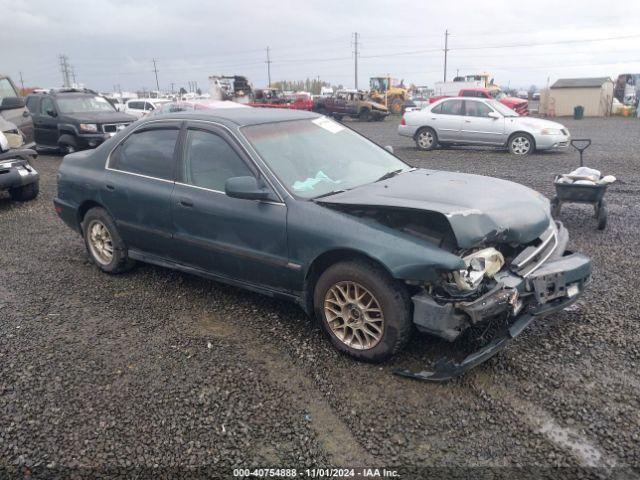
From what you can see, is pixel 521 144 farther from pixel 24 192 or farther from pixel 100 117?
pixel 24 192

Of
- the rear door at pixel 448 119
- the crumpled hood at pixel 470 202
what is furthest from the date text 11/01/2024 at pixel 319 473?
the rear door at pixel 448 119

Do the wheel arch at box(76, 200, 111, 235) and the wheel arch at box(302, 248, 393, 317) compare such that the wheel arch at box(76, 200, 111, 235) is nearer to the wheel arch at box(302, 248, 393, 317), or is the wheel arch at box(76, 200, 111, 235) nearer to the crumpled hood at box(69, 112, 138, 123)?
the wheel arch at box(302, 248, 393, 317)

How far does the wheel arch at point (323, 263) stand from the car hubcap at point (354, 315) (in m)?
0.17

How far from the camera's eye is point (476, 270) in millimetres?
3123

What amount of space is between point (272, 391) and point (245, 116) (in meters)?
2.36

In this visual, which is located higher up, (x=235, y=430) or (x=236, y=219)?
(x=236, y=219)

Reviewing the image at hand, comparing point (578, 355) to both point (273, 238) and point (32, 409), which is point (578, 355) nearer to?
point (273, 238)

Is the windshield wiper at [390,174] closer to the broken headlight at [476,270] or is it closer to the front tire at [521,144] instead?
the broken headlight at [476,270]

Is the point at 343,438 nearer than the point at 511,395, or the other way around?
the point at 343,438

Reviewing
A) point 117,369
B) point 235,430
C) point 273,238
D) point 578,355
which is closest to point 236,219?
point 273,238

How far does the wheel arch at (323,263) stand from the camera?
3292mm

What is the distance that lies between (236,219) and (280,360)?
43.3 inches

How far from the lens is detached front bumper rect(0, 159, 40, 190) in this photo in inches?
315

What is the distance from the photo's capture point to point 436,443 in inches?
106
